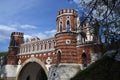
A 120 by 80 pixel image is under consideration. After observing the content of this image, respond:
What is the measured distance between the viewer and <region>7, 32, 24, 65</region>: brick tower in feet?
112

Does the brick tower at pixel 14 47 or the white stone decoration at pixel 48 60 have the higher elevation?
the brick tower at pixel 14 47

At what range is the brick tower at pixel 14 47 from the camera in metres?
34.0

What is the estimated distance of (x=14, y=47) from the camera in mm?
34500

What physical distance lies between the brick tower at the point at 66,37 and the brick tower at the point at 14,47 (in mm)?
12949

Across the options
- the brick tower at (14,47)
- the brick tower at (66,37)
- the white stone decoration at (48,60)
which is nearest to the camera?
the brick tower at (66,37)

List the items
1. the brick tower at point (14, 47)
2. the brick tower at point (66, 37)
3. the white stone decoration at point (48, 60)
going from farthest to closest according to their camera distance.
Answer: the brick tower at point (14, 47)
the white stone decoration at point (48, 60)
the brick tower at point (66, 37)

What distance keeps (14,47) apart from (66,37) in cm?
1457

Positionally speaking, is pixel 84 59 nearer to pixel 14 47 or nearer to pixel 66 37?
pixel 66 37

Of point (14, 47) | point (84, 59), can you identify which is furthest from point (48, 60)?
point (14, 47)

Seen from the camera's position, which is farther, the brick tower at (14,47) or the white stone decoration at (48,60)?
the brick tower at (14,47)

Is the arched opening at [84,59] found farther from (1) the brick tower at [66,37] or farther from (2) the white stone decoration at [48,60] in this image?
(2) the white stone decoration at [48,60]

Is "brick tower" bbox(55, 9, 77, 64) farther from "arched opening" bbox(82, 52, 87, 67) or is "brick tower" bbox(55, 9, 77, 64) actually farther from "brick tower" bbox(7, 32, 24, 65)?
"brick tower" bbox(7, 32, 24, 65)

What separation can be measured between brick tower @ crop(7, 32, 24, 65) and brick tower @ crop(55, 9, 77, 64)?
1295cm

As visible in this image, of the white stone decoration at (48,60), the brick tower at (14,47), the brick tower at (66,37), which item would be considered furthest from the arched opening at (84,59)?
the brick tower at (14,47)
